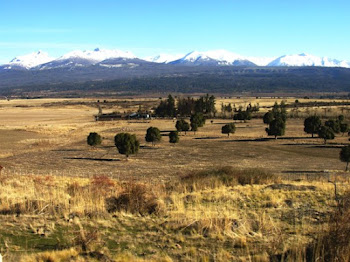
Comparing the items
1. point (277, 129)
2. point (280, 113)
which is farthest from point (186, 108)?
point (277, 129)

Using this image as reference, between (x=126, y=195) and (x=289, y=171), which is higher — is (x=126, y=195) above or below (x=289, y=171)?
above

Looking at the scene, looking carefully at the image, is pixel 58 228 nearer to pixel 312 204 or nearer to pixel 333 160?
pixel 312 204

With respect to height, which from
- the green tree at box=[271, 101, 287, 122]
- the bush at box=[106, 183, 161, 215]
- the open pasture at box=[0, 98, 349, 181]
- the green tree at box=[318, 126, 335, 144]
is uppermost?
the bush at box=[106, 183, 161, 215]

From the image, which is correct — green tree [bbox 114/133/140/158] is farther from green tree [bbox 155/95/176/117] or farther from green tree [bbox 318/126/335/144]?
green tree [bbox 155/95/176/117]

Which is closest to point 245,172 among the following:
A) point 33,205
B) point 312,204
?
point 312,204

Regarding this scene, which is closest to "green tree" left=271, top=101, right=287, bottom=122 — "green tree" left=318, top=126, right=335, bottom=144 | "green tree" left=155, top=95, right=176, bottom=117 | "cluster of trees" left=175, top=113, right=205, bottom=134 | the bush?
"cluster of trees" left=175, top=113, right=205, bottom=134

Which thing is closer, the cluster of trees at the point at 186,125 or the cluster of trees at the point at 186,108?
the cluster of trees at the point at 186,125

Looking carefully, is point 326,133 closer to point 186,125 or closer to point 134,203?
point 186,125

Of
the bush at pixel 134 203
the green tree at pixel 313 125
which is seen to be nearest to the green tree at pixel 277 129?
the green tree at pixel 313 125

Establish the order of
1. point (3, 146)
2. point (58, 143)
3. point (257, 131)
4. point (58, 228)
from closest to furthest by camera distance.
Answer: point (58, 228) < point (3, 146) < point (58, 143) < point (257, 131)

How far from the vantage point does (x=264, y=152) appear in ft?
147

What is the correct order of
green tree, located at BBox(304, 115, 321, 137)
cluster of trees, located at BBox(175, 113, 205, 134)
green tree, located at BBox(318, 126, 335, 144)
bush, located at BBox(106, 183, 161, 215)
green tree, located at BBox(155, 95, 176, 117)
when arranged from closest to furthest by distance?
bush, located at BBox(106, 183, 161, 215)
green tree, located at BBox(318, 126, 335, 144)
green tree, located at BBox(304, 115, 321, 137)
cluster of trees, located at BBox(175, 113, 205, 134)
green tree, located at BBox(155, 95, 176, 117)

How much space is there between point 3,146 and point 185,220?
1934 inches

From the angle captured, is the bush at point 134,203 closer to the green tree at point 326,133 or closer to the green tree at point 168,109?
the green tree at point 326,133
